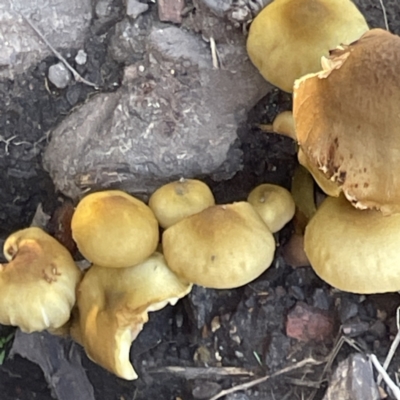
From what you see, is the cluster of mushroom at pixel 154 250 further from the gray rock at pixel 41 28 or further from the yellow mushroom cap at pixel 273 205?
the gray rock at pixel 41 28

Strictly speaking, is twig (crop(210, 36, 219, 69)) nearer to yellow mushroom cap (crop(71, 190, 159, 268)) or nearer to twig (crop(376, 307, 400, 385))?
yellow mushroom cap (crop(71, 190, 159, 268))

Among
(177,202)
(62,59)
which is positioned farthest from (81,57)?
(177,202)

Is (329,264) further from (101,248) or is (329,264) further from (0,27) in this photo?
(0,27)

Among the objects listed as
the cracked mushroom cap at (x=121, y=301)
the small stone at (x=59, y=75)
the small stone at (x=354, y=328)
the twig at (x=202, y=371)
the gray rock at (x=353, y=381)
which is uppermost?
the small stone at (x=59, y=75)

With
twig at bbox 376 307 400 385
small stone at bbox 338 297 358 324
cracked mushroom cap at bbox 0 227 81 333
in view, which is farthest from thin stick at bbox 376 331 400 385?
cracked mushroom cap at bbox 0 227 81 333

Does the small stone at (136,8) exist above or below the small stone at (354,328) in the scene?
above

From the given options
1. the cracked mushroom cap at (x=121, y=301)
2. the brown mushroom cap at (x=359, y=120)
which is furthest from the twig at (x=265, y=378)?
the brown mushroom cap at (x=359, y=120)

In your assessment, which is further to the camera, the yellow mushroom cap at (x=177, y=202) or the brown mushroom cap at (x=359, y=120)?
the yellow mushroom cap at (x=177, y=202)
